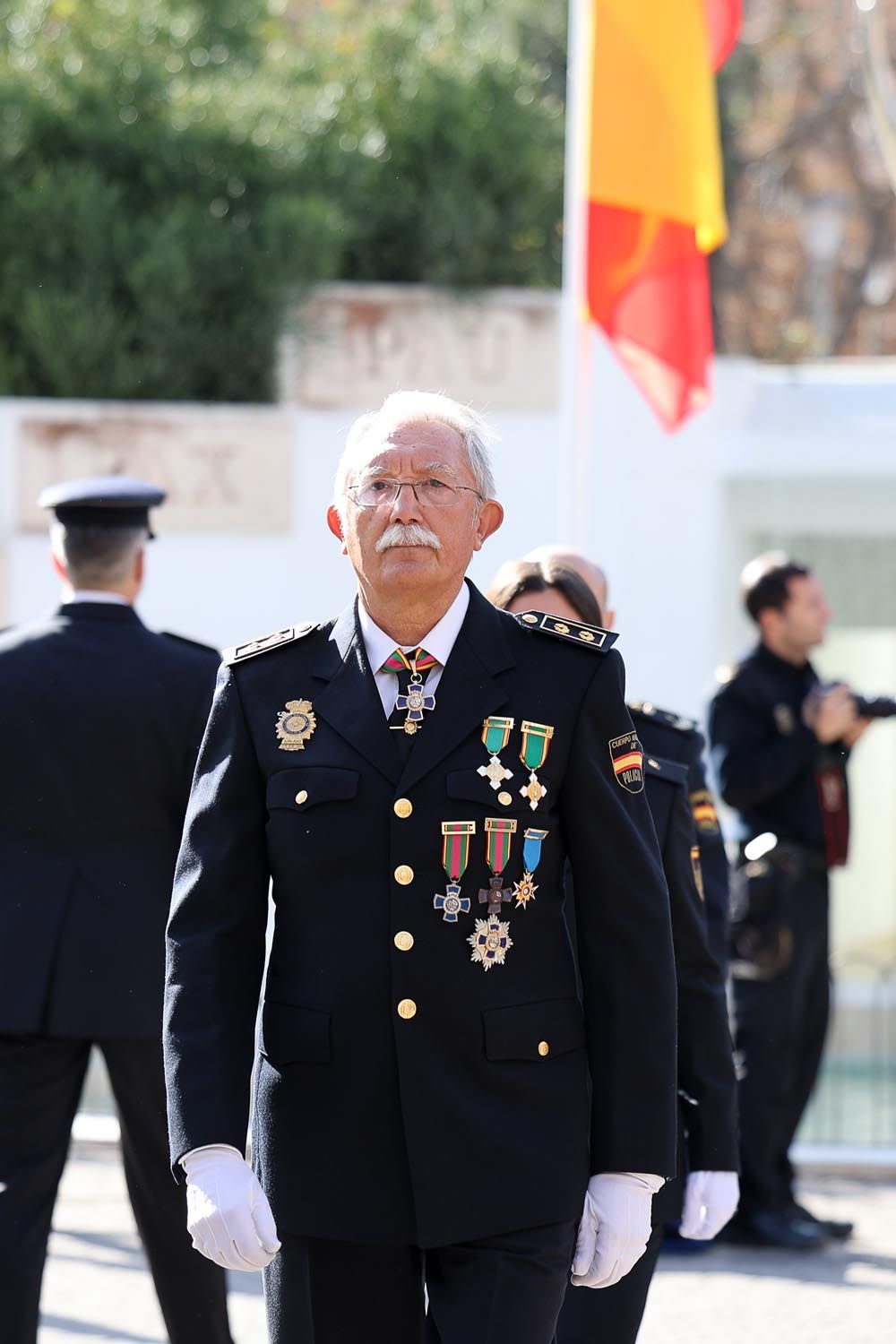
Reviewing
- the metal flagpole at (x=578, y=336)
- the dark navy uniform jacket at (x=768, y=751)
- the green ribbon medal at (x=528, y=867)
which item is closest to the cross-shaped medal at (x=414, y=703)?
the green ribbon medal at (x=528, y=867)

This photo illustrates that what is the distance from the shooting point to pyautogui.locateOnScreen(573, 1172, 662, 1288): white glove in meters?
2.88

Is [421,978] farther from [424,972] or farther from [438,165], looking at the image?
[438,165]

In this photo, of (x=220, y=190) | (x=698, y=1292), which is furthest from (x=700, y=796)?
(x=220, y=190)

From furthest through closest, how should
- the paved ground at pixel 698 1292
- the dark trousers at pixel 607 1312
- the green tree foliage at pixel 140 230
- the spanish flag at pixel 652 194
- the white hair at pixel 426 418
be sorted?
the green tree foliage at pixel 140 230 → the spanish flag at pixel 652 194 → the paved ground at pixel 698 1292 → the dark trousers at pixel 607 1312 → the white hair at pixel 426 418

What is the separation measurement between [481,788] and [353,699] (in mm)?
227

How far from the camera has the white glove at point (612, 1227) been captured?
113 inches

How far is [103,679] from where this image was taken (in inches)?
170

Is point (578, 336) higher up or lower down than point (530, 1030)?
higher up

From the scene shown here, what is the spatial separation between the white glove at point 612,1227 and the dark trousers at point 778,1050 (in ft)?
11.4

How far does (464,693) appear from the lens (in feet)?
9.77

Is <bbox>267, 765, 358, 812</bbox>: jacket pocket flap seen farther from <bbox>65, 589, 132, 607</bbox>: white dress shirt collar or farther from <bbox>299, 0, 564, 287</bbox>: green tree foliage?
<bbox>299, 0, 564, 287</bbox>: green tree foliage

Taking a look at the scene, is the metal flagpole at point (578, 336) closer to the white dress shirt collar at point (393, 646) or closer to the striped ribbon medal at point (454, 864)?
the white dress shirt collar at point (393, 646)

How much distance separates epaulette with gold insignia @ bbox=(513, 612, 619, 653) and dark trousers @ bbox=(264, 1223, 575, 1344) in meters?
0.78

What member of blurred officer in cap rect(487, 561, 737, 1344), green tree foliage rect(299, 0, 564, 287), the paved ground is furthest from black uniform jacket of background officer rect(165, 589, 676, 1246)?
green tree foliage rect(299, 0, 564, 287)
